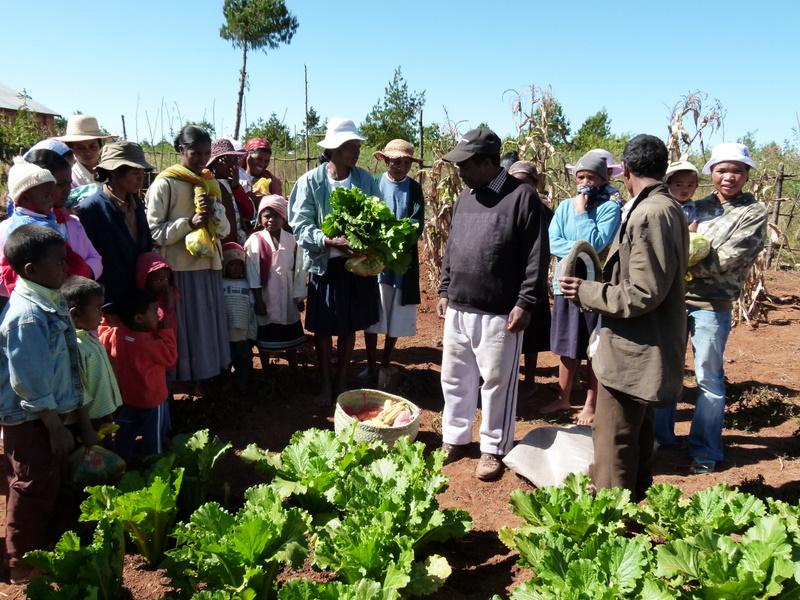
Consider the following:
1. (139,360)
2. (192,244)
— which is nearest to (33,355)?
(139,360)

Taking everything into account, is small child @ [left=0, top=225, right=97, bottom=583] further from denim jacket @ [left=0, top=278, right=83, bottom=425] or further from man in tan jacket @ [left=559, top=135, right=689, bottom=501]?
man in tan jacket @ [left=559, top=135, right=689, bottom=501]

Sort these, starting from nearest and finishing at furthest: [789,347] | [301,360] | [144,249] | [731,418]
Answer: [144,249] < [731,418] < [301,360] < [789,347]

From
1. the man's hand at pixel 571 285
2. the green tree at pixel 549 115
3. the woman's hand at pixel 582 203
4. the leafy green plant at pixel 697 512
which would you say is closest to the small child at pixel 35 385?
the man's hand at pixel 571 285

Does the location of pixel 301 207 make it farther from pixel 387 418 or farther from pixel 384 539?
pixel 384 539

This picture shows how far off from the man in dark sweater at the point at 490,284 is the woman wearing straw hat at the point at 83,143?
2.75 meters

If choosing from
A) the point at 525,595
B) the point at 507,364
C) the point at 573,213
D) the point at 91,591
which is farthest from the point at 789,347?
the point at 91,591

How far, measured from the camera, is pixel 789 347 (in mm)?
7434

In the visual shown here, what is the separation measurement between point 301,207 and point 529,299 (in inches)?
83.4

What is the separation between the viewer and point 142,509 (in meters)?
3.01

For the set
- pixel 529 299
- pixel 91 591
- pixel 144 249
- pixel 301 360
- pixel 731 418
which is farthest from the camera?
pixel 301 360

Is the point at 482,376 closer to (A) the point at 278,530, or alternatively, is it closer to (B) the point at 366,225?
(B) the point at 366,225

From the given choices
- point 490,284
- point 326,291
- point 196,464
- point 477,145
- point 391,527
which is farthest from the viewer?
point 326,291

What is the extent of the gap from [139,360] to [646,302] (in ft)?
9.63

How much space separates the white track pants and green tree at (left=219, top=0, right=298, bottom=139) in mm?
23589
